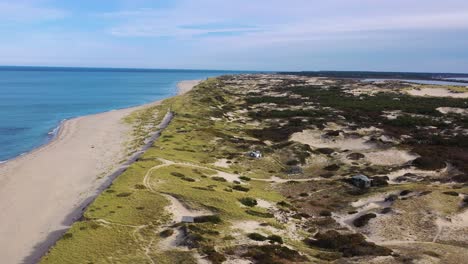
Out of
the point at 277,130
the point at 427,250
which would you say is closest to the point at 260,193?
the point at 427,250

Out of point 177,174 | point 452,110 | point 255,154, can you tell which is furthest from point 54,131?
point 452,110

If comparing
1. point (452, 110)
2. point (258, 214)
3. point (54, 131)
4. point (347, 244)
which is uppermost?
point (452, 110)

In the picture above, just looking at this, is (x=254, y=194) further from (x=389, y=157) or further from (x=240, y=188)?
(x=389, y=157)

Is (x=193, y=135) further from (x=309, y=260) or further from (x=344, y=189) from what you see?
(x=309, y=260)

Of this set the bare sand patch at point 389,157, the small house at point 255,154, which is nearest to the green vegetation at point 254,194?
the bare sand patch at point 389,157

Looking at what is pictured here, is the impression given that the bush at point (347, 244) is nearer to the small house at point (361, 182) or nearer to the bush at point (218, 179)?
the small house at point (361, 182)

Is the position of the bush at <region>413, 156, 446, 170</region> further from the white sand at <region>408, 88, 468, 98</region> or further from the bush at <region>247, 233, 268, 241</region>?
the white sand at <region>408, 88, 468, 98</region>

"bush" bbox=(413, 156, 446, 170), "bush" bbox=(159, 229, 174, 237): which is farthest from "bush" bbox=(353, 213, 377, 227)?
"bush" bbox=(413, 156, 446, 170)

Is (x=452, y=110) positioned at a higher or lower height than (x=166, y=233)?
higher
